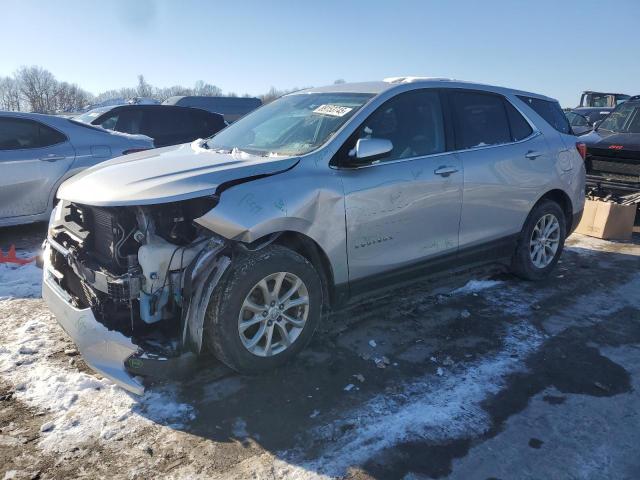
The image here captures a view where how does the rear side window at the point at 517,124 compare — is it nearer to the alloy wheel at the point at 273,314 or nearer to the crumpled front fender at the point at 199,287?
the alloy wheel at the point at 273,314

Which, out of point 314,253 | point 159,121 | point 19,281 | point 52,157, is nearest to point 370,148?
point 314,253

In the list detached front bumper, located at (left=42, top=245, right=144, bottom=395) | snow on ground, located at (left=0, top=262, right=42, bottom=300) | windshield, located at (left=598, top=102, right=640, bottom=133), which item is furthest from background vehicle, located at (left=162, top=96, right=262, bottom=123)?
detached front bumper, located at (left=42, top=245, right=144, bottom=395)

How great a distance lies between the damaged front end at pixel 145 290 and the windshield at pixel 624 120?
834 cm

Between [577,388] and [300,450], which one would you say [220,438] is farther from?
[577,388]

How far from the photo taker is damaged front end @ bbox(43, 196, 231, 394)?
299 centimetres

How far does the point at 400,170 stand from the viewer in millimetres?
3824

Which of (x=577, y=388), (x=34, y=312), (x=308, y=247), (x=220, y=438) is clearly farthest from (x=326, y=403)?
(x=34, y=312)

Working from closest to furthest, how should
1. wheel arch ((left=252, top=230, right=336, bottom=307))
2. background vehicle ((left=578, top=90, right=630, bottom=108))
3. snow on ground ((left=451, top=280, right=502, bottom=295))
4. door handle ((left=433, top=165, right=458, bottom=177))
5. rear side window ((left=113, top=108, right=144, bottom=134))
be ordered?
wheel arch ((left=252, top=230, right=336, bottom=307)) < door handle ((left=433, top=165, right=458, bottom=177)) < snow on ground ((left=451, top=280, right=502, bottom=295)) < rear side window ((left=113, top=108, right=144, bottom=134)) < background vehicle ((left=578, top=90, right=630, bottom=108))

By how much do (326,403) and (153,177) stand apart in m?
1.72

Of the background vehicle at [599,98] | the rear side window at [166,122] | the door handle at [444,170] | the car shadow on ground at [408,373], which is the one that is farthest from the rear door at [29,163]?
the background vehicle at [599,98]

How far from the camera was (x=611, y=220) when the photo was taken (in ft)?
23.5

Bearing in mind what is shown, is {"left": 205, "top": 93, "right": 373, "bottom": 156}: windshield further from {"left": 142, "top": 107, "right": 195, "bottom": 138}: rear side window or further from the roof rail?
{"left": 142, "top": 107, "right": 195, "bottom": 138}: rear side window

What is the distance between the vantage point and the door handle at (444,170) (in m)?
4.05

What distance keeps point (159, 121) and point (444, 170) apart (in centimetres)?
755
